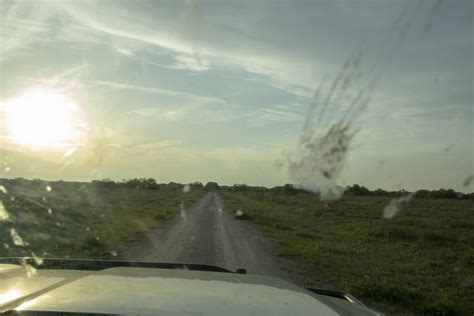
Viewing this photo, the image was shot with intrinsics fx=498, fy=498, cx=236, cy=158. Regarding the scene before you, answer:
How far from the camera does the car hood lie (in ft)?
6.51

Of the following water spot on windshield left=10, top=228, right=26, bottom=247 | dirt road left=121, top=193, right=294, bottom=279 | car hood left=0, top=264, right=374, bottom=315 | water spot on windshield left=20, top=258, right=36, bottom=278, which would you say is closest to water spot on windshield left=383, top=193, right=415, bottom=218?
dirt road left=121, top=193, right=294, bottom=279

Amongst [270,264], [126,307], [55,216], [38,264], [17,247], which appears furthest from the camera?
[55,216]

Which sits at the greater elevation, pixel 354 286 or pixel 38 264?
pixel 38 264

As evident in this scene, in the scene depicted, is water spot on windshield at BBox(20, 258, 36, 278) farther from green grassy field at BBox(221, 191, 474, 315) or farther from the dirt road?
the dirt road

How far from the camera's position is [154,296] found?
2.25 m

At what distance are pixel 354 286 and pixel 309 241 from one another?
8944 mm

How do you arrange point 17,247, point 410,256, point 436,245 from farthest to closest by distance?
point 436,245, point 410,256, point 17,247

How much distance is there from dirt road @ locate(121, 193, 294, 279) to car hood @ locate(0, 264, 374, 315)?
354 inches

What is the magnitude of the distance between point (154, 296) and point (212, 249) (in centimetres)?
1354

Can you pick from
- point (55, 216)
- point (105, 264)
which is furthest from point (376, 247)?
point (105, 264)

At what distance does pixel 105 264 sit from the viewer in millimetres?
3908

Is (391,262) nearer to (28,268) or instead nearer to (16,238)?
(16,238)

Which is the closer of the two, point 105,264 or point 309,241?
point 105,264

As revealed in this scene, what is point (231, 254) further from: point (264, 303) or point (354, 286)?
point (264, 303)
